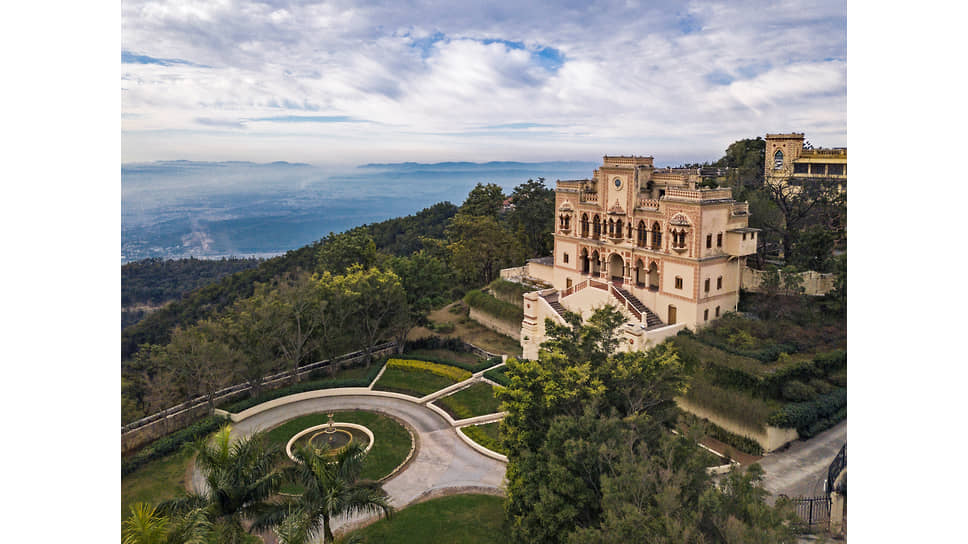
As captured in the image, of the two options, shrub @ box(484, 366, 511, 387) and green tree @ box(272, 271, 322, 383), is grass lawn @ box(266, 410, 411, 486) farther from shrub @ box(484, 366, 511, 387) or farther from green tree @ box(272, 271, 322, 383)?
shrub @ box(484, 366, 511, 387)

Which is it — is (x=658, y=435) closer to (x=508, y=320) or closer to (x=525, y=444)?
(x=525, y=444)

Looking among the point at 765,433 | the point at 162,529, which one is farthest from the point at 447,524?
the point at 765,433

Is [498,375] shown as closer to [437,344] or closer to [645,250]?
[437,344]

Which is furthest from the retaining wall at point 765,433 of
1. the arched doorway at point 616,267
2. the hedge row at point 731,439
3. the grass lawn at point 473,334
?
the grass lawn at point 473,334

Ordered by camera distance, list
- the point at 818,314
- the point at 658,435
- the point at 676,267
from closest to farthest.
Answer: the point at 658,435
the point at 818,314
the point at 676,267

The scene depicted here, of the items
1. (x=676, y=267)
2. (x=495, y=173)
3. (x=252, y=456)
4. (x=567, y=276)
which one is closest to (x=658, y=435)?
(x=252, y=456)

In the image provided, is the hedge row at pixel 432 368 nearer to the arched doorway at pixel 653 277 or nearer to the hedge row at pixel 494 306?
the hedge row at pixel 494 306
